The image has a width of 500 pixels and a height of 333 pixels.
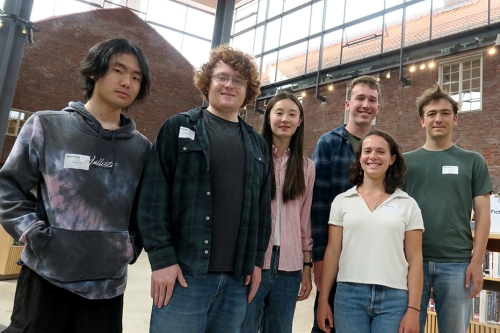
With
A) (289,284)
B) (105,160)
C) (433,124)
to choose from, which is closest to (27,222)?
(105,160)

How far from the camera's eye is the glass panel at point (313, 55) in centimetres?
1191

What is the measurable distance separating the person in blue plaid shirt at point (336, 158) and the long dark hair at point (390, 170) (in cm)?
10

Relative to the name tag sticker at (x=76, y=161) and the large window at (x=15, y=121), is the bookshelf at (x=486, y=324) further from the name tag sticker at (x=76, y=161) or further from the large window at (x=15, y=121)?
the large window at (x=15, y=121)

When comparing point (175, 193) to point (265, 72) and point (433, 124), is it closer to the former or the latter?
point (433, 124)

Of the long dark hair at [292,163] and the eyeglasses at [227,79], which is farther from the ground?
the eyeglasses at [227,79]

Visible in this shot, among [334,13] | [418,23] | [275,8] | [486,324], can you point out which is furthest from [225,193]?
[275,8]

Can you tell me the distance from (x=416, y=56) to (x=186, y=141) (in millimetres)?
9573

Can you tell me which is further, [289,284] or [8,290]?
[8,290]

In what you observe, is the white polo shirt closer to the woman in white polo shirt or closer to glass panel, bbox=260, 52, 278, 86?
the woman in white polo shirt

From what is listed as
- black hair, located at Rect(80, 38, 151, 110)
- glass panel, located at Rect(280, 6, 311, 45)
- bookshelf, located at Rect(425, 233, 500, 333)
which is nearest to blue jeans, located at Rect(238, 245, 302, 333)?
black hair, located at Rect(80, 38, 151, 110)

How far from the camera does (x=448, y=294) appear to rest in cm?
175

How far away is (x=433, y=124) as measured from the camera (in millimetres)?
1956

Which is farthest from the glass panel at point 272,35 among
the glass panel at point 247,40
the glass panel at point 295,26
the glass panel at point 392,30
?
the glass panel at point 392,30

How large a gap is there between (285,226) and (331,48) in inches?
439
